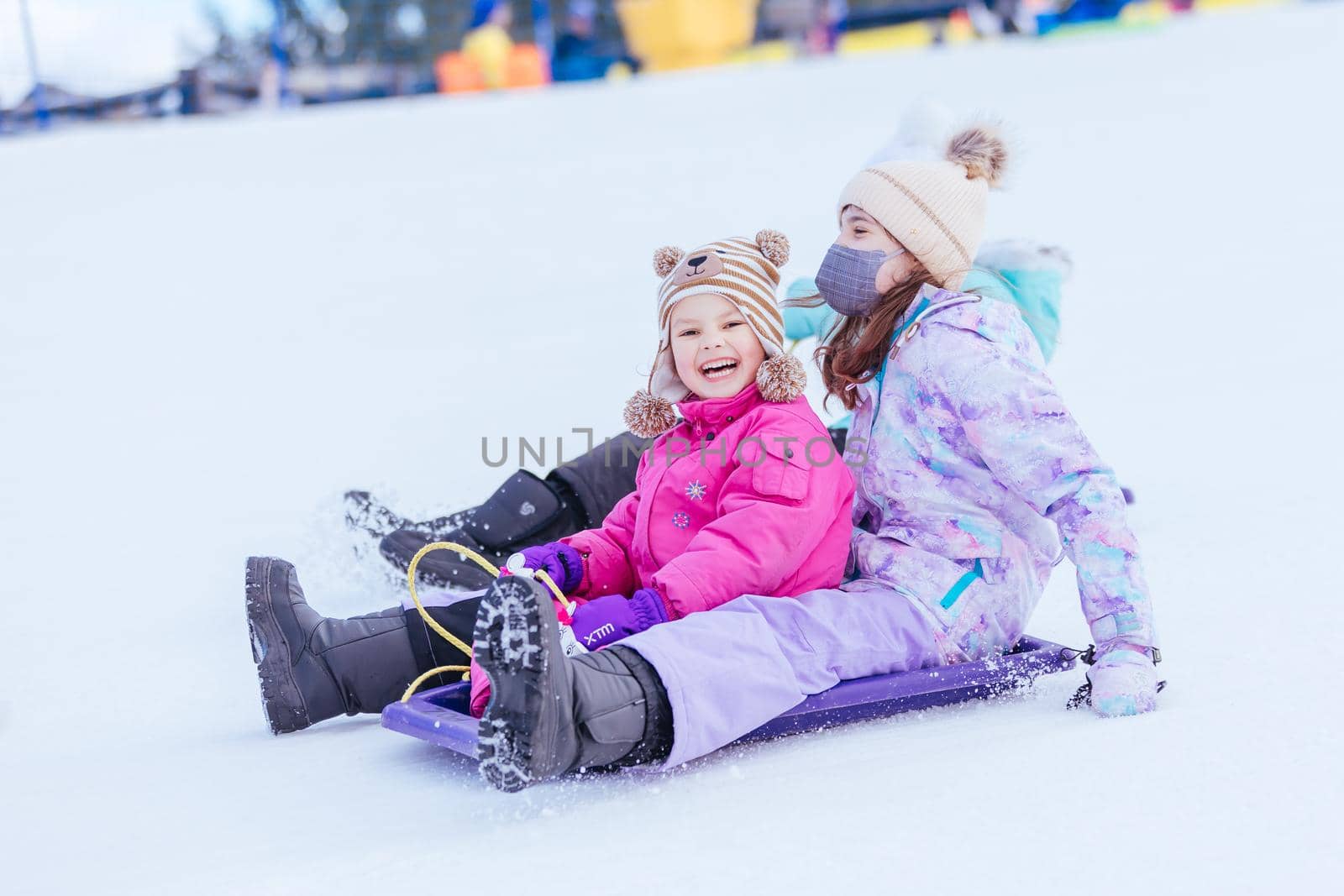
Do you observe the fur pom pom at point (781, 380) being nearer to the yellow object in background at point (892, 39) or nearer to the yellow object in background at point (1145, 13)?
the yellow object in background at point (1145, 13)

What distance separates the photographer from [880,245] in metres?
1.89

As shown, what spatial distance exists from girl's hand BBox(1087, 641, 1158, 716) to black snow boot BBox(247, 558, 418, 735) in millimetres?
933

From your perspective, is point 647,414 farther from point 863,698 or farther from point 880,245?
point 863,698

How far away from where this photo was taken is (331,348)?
4.48 m

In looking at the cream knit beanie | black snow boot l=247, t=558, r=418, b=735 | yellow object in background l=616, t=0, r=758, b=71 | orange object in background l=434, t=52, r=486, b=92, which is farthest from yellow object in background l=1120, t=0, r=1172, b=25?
black snow boot l=247, t=558, r=418, b=735

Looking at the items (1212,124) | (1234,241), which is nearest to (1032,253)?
(1234,241)

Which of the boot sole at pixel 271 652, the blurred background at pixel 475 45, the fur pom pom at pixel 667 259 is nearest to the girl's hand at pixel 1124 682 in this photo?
the fur pom pom at pixel 667 259

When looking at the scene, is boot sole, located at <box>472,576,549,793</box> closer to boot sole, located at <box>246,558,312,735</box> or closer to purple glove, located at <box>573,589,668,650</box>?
purple glove, located at <box>573,589,668,650</box>

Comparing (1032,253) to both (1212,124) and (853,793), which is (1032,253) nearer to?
(853,793)

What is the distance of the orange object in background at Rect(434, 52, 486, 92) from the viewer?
10820mm

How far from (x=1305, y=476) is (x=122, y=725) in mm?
2524

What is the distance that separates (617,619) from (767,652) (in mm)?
205

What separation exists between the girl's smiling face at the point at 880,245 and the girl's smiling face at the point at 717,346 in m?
0.21

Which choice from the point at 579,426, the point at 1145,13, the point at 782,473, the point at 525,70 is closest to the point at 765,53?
the point at 525,70
